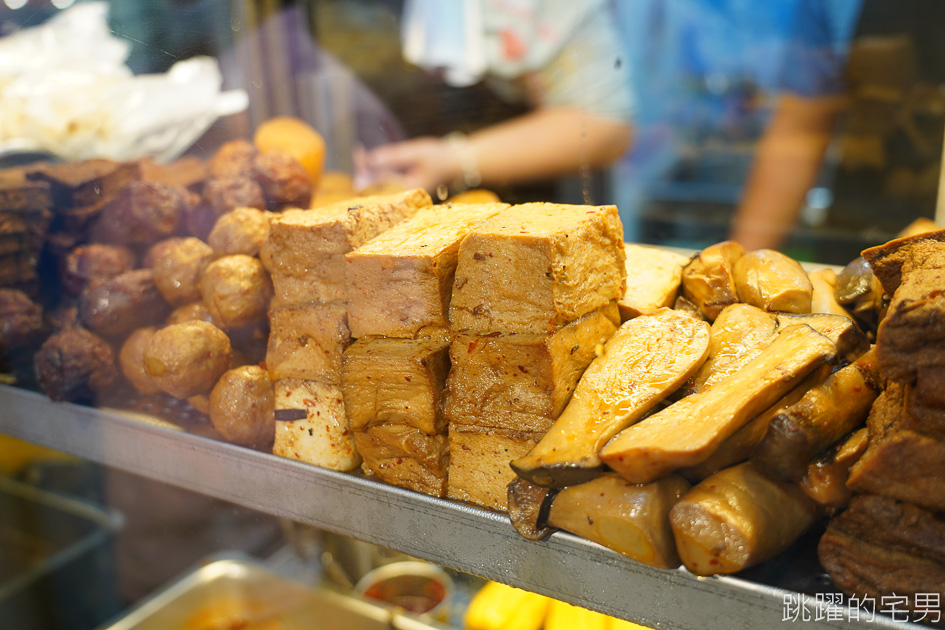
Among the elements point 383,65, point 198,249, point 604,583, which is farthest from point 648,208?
point 604,583

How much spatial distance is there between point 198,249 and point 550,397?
1031 millimetres

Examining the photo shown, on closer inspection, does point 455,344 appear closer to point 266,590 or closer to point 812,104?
point 266,590

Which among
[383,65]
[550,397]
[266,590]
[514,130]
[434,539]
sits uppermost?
[383,65]

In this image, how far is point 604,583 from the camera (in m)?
1.03

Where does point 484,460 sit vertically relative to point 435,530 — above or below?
above

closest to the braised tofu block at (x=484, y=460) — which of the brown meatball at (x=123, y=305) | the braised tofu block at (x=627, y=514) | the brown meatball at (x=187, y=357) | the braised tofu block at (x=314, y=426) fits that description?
the braised tofu block at (x=627, y=514)

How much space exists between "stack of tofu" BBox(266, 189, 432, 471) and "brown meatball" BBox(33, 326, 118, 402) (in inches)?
22.4

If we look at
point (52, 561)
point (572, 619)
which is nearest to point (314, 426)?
point (572, 619)

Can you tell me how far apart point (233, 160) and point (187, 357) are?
60cm

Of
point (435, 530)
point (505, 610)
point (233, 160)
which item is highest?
point (233, 160)

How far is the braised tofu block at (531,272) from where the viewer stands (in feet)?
3.43

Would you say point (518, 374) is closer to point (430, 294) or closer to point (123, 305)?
point (430, 294)

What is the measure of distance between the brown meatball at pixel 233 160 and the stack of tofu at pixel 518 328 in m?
0.85

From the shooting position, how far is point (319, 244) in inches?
49.5
